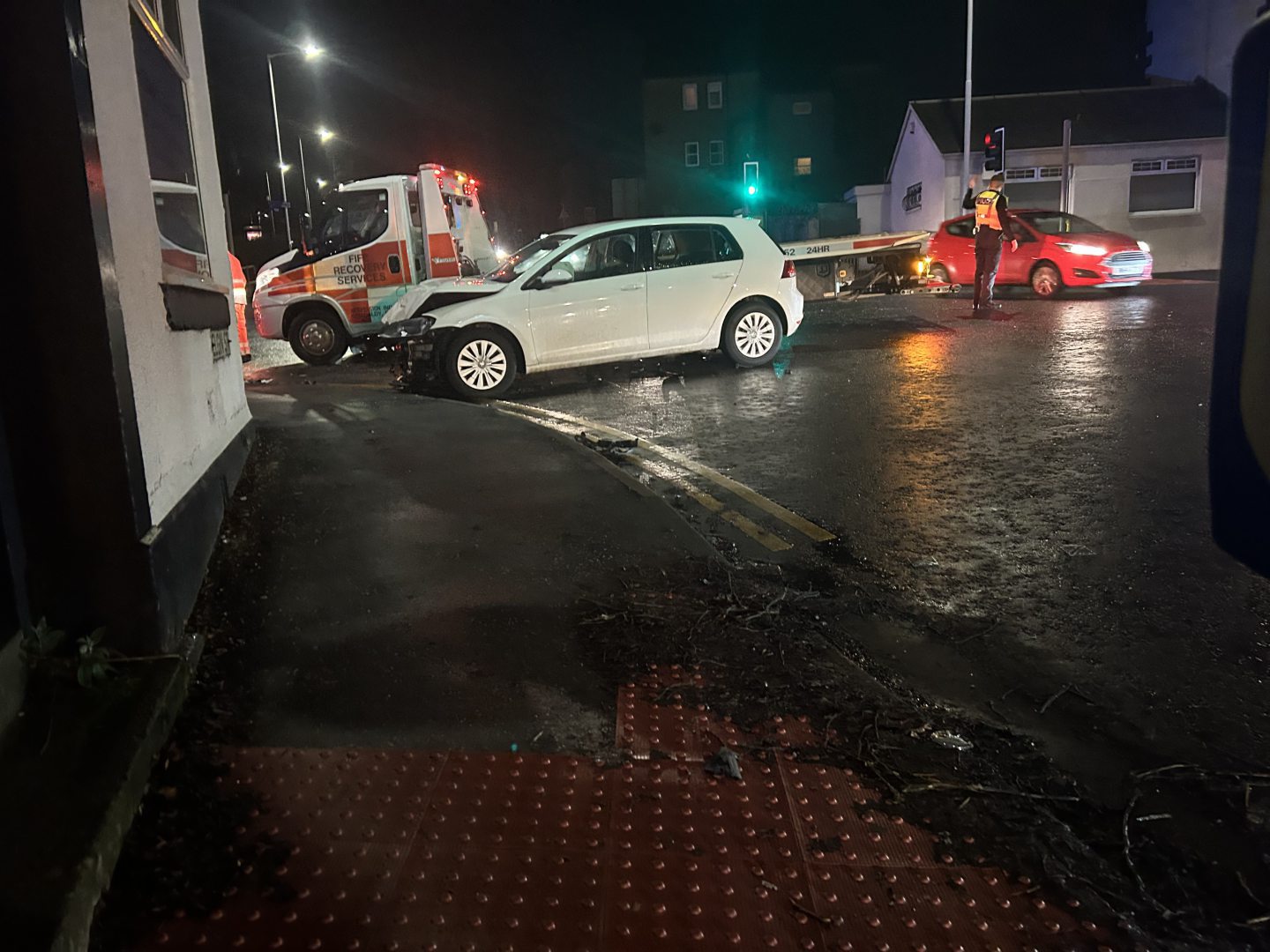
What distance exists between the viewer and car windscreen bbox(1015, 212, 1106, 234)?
62.6ft

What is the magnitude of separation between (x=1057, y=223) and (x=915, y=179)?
17.0 meters

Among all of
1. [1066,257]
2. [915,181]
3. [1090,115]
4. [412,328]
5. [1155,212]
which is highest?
[1090,115]

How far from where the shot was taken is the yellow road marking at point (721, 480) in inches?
232

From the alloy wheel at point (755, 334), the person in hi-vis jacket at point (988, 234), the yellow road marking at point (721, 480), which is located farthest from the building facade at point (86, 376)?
the person in hi-vis jacket at point (988, 234)

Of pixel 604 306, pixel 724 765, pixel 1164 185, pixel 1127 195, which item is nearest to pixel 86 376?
pixel 724 765

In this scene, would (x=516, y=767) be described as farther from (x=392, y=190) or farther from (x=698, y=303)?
(x=392, y=190)

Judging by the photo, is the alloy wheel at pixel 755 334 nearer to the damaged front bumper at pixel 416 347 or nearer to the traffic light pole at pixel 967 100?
the damaged front bumper at pixel 416 347

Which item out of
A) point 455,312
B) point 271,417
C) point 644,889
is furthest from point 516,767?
point 455,312

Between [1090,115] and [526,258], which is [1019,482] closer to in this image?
[526,258]

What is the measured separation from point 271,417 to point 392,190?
24.7 feet

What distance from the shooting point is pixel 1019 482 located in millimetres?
6668

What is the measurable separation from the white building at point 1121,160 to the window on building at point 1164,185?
3cm

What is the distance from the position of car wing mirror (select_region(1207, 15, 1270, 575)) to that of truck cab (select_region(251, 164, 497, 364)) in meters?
14.0

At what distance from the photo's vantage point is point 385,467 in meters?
6.35
